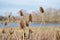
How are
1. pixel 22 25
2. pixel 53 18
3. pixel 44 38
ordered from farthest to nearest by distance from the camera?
pixel 53 18 < pixel 44 38 < pixel 22 25

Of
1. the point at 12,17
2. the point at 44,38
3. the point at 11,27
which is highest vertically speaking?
the point at 12,17

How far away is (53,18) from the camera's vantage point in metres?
2.39

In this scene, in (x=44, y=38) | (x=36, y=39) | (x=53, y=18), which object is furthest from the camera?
(x=53, y=18)

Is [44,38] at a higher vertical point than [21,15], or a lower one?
lower

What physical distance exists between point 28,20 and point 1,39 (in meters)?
0.85

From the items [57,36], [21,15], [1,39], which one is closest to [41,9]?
[21,15]

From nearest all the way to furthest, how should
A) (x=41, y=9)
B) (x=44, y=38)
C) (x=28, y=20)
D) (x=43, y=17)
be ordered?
(x=28, y=20), (x=41, y=9), (x=43, y=17), (x=44, y=38)

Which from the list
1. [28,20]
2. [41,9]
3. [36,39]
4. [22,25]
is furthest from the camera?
[36,39]

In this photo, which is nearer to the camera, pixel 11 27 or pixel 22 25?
pixel 22 25

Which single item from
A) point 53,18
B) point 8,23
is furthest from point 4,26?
point 53,18

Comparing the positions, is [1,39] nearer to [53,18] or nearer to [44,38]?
[44,38]

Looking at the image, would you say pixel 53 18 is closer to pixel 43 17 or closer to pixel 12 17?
pixel 43 17

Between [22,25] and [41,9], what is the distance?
33 cm

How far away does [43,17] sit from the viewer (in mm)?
1694
